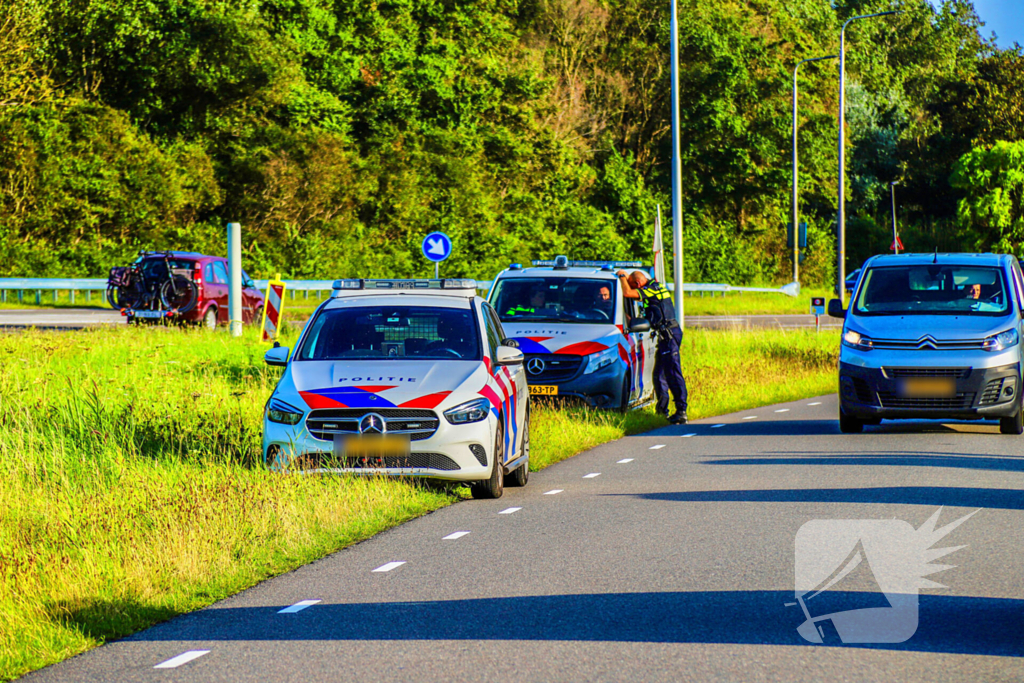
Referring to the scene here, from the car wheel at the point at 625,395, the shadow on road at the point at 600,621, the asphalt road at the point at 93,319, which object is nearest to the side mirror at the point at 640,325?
the car wheel at the point at 625,395

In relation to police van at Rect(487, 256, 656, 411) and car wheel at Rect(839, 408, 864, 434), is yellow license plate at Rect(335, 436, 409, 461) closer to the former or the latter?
police van at Rect(487, 256, 656, 411)

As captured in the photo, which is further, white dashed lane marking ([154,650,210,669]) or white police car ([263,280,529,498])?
white police car ([263,280,529,498])

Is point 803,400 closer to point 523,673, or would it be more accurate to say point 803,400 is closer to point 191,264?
point 191,264

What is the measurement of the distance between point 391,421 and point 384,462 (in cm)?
30

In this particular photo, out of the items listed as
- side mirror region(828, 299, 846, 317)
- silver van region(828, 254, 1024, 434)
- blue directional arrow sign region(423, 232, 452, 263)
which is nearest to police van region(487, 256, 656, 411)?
side mirror region(828, 299, 846, 317)

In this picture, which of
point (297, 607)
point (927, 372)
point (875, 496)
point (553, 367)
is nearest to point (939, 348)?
point (927, 372)

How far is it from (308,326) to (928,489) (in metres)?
5.06

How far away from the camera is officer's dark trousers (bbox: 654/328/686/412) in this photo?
1703 cm

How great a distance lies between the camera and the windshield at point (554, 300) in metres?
17.0

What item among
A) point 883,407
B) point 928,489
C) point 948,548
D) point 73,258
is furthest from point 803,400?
point 73,258

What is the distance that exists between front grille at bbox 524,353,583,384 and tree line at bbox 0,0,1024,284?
27.8 metres

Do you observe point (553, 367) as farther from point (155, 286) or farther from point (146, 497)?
point (155, 286)

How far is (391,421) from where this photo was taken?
33.2 ft

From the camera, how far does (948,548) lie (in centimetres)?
842
